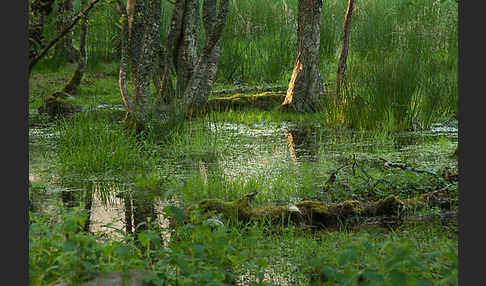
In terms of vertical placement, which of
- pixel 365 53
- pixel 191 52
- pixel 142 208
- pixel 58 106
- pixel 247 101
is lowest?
pixel 142 208

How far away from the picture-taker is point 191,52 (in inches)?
311

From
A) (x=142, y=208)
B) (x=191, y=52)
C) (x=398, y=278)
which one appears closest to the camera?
(x=398, y=278)

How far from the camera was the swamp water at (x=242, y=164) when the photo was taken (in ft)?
15.0

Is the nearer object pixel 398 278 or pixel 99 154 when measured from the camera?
pixel 398 278

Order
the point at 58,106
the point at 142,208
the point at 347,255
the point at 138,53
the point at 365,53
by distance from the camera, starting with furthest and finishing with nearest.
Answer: the point at 365,53, the point at 58,106, the point at 138,53, the point at 142,208, the point at 347,255

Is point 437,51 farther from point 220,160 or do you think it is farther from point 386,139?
point 220,160

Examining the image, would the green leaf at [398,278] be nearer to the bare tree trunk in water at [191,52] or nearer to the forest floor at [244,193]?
the forest floor at [244,193]

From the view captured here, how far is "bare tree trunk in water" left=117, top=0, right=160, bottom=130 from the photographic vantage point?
6227mm

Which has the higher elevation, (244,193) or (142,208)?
(244,193)

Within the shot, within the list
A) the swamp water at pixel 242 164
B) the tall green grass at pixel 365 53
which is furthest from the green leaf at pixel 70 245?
the tall green grass at pixel 365 53

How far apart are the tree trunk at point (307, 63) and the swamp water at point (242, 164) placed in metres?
0.71

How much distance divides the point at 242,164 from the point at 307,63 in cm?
295

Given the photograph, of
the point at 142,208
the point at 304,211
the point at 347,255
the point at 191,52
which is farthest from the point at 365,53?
the point at 347,255

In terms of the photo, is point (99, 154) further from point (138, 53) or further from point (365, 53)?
point (365, 53)
